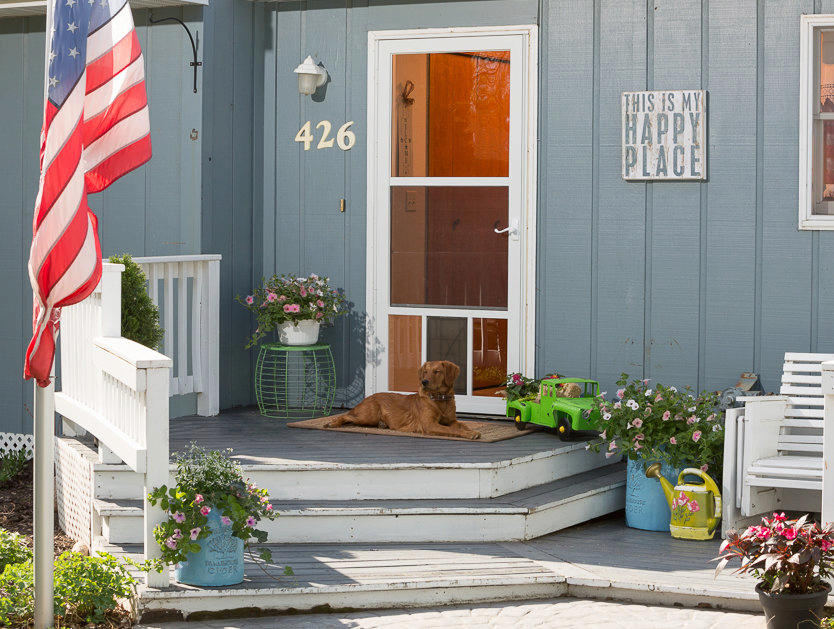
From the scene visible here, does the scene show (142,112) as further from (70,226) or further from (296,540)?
(296,540)

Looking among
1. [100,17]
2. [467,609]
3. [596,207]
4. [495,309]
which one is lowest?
[467,609]

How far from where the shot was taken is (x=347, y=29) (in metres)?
7.07

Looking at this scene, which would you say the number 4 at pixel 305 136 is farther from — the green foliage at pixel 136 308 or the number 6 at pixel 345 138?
the green foliage at pixel 136 308

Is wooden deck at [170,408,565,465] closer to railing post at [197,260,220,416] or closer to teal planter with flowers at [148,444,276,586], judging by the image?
railing post at [197,260,220,416]

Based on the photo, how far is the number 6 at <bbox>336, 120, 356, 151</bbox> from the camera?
279 inches

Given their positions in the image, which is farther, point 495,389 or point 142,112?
point 495,389

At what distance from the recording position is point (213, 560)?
4.56 meters

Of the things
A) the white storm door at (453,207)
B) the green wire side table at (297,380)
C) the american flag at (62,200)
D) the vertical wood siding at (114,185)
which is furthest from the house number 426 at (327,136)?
the american flag at (62,200)

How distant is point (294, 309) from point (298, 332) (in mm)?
164

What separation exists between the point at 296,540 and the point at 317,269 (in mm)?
2316

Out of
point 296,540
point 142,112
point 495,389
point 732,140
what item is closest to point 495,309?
point 495,389

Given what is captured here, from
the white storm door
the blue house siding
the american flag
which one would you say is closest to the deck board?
the american flag

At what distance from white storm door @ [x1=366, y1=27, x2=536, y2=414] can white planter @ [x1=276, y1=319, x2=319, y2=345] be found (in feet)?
1.35

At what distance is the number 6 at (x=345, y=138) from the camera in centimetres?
709
